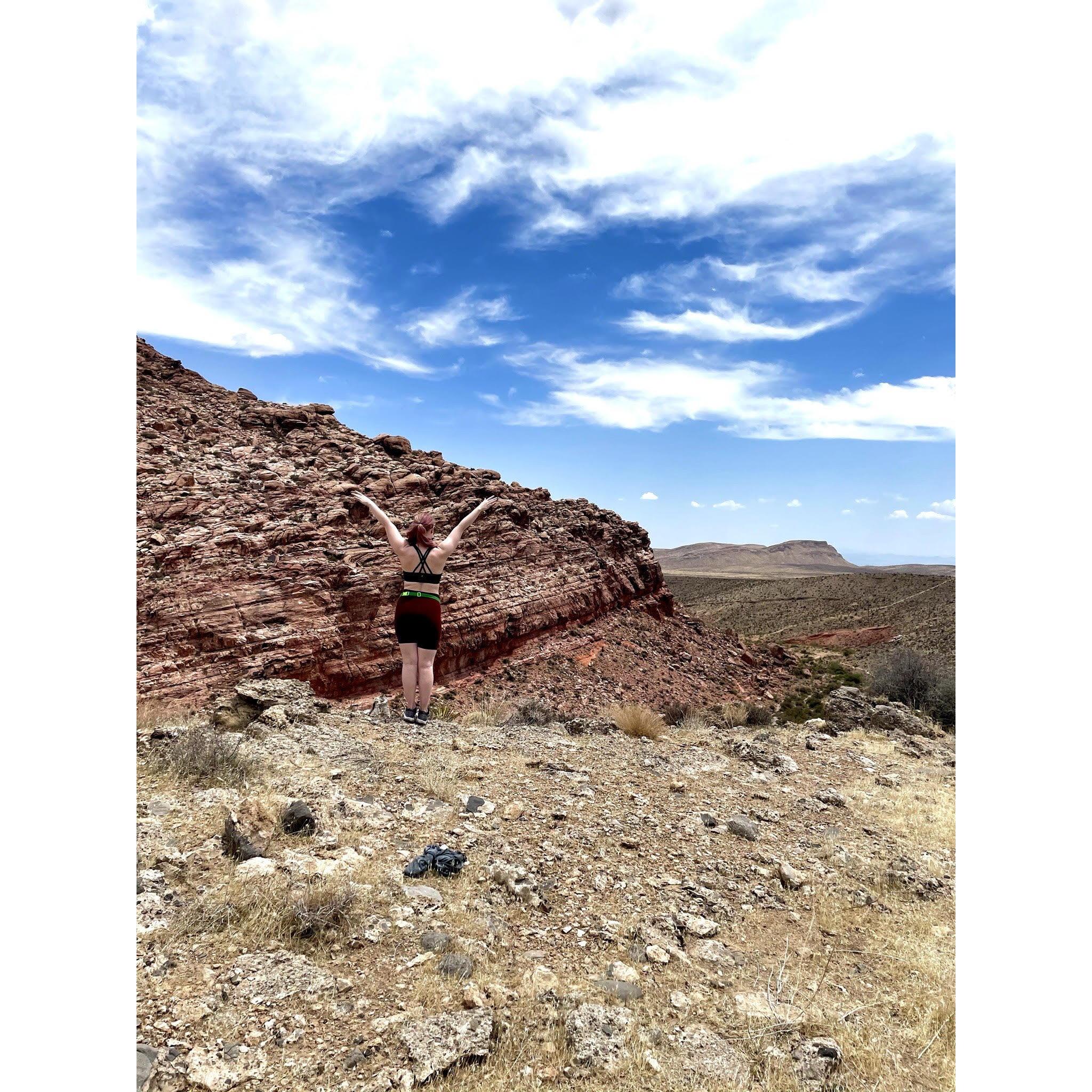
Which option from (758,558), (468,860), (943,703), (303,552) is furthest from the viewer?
(758,558)

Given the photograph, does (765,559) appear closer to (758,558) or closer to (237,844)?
(758,558)

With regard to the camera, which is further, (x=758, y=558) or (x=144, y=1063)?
(x=758, y=558)

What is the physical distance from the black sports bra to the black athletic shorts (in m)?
0.14

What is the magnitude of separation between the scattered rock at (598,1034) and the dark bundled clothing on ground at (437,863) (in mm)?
1192

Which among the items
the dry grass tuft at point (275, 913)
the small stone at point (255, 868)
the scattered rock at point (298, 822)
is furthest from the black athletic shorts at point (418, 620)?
the dry grass tuft at point (275, 913)

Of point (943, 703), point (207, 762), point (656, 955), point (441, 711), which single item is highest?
point (207, 762)

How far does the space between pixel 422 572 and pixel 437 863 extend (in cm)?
298

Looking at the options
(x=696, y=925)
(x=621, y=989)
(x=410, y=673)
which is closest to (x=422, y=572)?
(x=410, y=673)

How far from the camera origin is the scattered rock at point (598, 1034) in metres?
2.17

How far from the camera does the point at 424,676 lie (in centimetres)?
636

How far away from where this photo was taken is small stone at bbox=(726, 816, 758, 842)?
431cm

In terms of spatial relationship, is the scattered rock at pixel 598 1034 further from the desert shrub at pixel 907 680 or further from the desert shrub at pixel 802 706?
the desert shrub at pixel 907 680

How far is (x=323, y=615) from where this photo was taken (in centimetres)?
973

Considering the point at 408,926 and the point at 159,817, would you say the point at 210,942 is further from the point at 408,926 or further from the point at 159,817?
the point at 159,817
